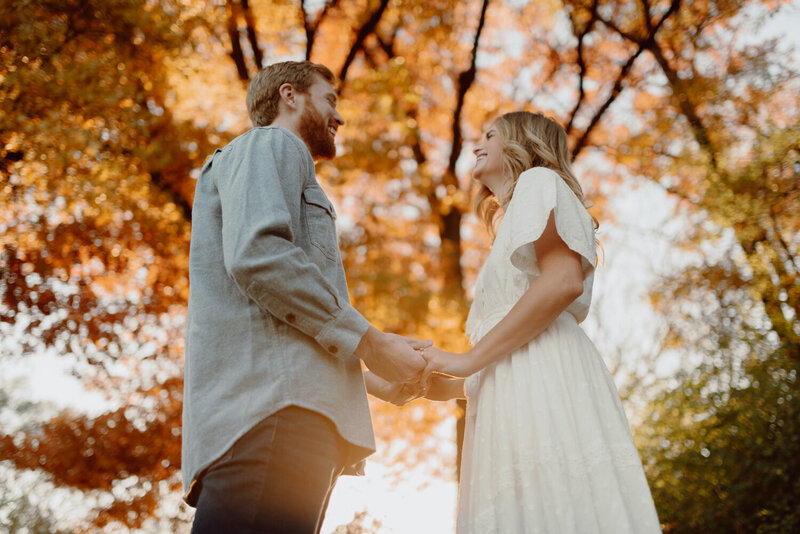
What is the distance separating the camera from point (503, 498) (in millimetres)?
1692

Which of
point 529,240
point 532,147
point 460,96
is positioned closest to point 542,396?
point 529,240

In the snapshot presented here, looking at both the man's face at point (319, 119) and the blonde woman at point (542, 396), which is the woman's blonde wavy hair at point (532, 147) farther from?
the man's face at point (319, 119)

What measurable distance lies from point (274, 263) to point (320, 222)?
30cm

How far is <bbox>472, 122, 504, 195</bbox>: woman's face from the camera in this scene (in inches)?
94.5

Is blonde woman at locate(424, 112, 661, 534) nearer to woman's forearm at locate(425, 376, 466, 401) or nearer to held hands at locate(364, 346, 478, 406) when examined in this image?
held hands at locate(364, 346, 478, 406)

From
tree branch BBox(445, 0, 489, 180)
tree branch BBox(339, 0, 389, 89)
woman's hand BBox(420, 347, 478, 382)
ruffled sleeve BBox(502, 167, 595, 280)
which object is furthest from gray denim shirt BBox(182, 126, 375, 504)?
tree branch BBox(445, 0, 489, 180)

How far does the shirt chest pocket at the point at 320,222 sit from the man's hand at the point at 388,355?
263mm

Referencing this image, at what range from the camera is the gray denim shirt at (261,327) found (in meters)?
1.42

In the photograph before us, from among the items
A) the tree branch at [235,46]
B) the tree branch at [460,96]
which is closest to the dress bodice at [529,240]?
the tree branch at [235,46]

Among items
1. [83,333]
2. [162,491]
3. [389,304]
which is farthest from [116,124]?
[162,491]

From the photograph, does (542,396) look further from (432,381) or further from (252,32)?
(252,32)

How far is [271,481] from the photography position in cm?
133

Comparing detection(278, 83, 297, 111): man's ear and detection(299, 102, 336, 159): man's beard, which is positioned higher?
detection(278, 83, 297, 111): man's ear

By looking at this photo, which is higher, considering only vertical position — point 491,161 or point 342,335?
point 491,161
